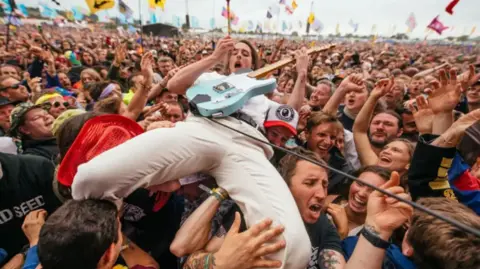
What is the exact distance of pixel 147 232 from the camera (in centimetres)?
200

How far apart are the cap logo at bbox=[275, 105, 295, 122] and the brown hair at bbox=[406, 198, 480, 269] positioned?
84 cm

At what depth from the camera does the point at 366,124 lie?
9.53ft

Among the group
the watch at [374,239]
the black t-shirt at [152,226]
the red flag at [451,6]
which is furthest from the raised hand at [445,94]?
the red flag at [451,6]

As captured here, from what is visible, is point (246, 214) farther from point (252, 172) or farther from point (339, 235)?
point (339, 235)

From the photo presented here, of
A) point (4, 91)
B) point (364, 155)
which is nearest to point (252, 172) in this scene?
point (364, 155)

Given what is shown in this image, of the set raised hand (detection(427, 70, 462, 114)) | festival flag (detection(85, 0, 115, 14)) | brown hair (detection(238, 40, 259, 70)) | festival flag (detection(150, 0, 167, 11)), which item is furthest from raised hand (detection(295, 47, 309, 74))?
festival flag (detection(150, 0, 167, 11))

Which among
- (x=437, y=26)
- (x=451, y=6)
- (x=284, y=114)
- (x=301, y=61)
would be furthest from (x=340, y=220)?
(x=437, y=26)

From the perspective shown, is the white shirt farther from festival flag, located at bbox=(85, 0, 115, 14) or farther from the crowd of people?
festival flag, located at bbox=(85, 0, 115, 14)

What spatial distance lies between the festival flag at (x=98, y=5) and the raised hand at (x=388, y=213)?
843cm

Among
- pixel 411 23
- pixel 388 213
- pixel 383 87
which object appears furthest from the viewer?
pixel 411 23

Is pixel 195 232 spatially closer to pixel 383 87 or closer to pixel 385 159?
pixel 385 159

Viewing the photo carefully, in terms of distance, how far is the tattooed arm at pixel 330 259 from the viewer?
4.96 ft

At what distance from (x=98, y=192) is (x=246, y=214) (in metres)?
0.63

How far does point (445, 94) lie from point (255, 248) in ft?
5.56
